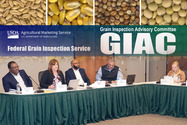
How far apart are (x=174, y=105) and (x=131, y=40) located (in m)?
2.20

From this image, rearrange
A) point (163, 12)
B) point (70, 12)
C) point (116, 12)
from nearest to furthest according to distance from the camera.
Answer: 1. point (70, 12)
2. point (116, 12)
3. point (163, 12)

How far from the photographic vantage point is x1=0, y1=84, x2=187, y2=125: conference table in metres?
4.34

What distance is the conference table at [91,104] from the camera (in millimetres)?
4340

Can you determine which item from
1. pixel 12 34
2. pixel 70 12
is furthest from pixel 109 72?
pixel 12 34

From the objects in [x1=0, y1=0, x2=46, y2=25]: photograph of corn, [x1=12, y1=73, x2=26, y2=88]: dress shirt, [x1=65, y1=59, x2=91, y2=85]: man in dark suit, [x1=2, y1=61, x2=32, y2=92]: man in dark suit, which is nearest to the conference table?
[x1=2, y1=61, x2=32, y2=92]: man in dark suit

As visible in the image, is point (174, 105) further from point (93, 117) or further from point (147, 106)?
point (93, 117)

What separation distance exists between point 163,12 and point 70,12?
5.87 ft

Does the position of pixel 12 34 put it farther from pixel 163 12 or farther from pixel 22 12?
pixel 163 12

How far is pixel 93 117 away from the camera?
199 inches

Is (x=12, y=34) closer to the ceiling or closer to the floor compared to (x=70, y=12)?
closer to the floor

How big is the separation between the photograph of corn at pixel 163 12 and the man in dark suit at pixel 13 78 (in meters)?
2.73

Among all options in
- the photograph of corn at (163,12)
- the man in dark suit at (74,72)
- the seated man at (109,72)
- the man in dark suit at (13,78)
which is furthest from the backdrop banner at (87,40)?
the man in dark suit at (13,78)

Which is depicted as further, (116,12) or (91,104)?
(116,12)

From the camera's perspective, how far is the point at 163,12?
6.58 meters
